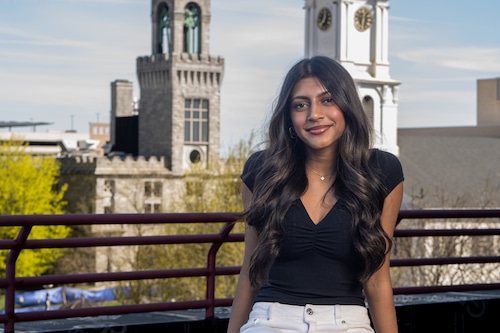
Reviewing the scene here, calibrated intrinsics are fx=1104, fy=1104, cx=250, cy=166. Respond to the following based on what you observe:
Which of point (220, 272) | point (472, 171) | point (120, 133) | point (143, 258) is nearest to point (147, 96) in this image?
point (120, 133)

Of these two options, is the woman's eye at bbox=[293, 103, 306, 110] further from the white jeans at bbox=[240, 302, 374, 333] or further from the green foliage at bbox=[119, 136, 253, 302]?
the green foliage at bbox=[119, 136, 253, 302]

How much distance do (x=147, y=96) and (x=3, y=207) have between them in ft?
130

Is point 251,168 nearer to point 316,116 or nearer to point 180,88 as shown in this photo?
point 316,116

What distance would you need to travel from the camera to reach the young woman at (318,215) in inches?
122

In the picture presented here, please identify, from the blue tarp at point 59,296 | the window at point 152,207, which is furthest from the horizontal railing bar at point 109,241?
the window at point 152,207

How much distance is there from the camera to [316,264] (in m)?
3.11

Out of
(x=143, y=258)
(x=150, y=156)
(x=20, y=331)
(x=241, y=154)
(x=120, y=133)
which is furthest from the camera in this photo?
(x=120, y=133)

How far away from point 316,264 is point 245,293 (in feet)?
0.92

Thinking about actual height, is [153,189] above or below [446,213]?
below

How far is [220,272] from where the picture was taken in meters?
6.40

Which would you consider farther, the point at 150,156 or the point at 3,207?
the point at 150,156

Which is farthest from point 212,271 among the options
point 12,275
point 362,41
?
point 362,41

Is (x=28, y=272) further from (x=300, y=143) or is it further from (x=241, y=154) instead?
(x=300, y=143)

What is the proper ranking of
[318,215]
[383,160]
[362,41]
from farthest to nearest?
[362,41] < [383,160] < [318,215]
